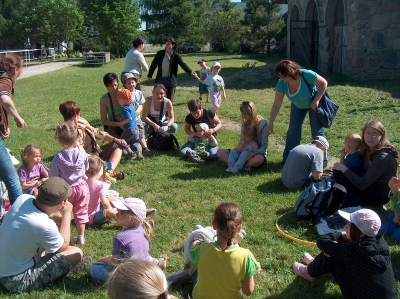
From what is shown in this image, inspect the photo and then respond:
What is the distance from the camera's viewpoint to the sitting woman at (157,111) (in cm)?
753

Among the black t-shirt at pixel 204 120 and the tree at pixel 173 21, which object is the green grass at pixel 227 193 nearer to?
the black t-shirt at pixel 204 120

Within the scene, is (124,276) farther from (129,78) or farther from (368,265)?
(129,78)

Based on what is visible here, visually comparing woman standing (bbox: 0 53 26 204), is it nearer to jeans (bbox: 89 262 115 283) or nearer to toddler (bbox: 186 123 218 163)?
jeans (bbox: 89 262 115 283)

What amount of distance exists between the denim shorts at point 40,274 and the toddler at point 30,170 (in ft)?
6.28

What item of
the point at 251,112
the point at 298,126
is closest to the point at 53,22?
the point at 251,112

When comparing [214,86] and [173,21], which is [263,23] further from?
[214,86]

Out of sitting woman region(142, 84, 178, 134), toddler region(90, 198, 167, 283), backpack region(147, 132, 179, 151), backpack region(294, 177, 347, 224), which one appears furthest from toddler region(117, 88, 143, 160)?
toddler region(90, 198, 167, 283)

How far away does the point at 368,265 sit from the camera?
2990 millimetres

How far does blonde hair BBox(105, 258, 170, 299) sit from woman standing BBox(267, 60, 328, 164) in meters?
4.57

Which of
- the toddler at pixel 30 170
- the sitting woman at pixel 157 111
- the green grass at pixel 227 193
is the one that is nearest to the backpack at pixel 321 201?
the green grass at pixel 227 193

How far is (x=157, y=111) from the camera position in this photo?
7648mm

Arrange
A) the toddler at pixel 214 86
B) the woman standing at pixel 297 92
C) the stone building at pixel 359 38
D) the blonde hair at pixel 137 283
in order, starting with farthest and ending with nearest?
the stone building at pixel 359 38, the toddler at pixel 214 86, the woman standing at pixel 297 92, the blonde hair at pixel 137 283

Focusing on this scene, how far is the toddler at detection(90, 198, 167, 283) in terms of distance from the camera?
344 centimetres

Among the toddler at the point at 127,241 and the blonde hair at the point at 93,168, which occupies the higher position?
the blonde hair at the point at 93,168
